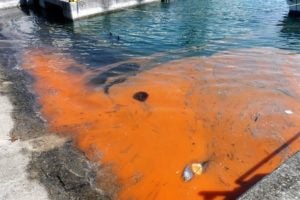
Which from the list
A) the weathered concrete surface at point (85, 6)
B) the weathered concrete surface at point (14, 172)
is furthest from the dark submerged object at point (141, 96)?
the weathered concrete surface at point (85, 6)

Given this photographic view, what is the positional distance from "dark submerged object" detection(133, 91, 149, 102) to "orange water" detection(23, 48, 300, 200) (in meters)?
0.22

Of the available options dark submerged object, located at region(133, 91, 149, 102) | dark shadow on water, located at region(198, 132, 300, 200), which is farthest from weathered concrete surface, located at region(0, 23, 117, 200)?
dark submerged object, located at region(133, 91, 149, 102)

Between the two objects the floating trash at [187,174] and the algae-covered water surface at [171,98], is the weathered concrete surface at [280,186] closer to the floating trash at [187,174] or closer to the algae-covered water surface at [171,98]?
the algae-covered water surface at [171,98]

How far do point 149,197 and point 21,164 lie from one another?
14.5 feet

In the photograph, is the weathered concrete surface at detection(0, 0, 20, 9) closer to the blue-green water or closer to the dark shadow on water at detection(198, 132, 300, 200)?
the blue-green water

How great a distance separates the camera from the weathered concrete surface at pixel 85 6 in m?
30.6

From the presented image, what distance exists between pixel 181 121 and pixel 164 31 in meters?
15.1

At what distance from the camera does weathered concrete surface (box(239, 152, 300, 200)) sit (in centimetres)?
662

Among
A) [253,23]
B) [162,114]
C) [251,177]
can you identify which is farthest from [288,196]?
[253,23]

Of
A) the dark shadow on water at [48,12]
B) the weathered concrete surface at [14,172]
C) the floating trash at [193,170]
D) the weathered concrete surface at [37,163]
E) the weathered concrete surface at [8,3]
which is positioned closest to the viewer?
the weathered concrete surface at [14,172]

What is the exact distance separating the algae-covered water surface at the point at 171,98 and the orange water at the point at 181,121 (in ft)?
0.13

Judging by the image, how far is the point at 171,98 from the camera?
14953mm

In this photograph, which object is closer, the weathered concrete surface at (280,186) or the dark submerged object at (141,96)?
the weathered concrete surface at (280,186)

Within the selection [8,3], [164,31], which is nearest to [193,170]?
[164,31]
